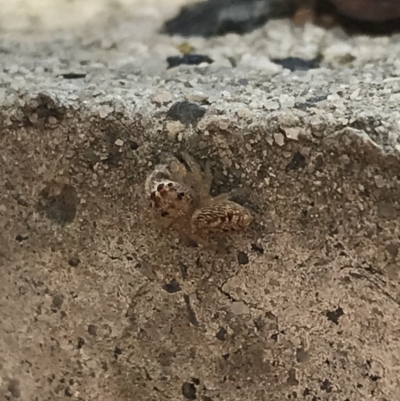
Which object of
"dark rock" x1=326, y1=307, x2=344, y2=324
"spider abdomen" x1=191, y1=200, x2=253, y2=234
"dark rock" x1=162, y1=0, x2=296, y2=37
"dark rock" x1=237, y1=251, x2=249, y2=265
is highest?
"dark rock" x1=162, y1=0, x2=296, y2=37

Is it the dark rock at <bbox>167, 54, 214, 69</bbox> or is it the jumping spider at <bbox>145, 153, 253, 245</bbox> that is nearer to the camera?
the jumping spider at <bbox>145, 153, 253, 245</bbox>

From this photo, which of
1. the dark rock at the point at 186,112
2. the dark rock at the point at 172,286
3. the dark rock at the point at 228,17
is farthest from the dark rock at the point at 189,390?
the dark rock at the point at 228,17

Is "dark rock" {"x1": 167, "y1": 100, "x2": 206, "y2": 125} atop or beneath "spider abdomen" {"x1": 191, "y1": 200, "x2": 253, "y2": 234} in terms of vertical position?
atop

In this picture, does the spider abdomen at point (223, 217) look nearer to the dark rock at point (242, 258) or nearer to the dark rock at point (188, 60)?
the dark rock at point (242, 258)

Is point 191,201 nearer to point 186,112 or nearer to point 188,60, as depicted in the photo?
point 186,112

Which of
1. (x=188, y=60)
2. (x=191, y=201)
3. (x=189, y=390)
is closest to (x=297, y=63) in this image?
(x=188, y=60)

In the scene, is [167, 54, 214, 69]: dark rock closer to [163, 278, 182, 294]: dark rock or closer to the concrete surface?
the concrete surface

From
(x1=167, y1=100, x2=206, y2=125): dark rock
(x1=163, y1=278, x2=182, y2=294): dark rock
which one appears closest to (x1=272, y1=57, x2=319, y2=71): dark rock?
(x1=167, y1=100, x2=206, y2=125): dark rock
